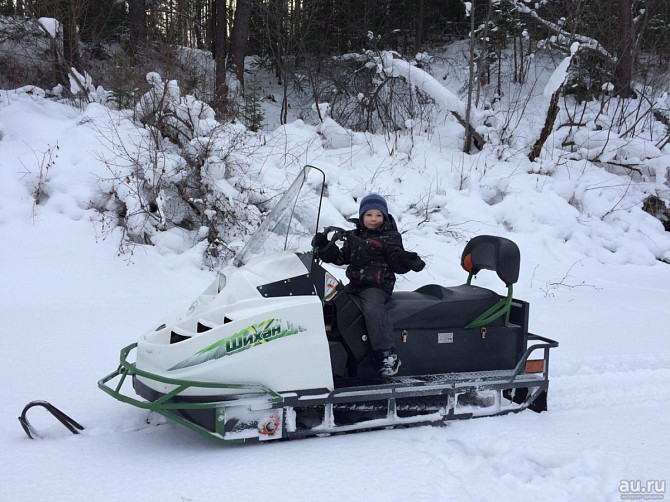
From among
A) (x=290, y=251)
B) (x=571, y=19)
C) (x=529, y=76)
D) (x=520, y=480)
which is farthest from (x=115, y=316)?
(x=529, y=76)

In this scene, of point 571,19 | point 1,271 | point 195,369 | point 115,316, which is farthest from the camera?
point 571,19

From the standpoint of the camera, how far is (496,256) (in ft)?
12.5

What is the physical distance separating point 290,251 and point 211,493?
4.70 ft

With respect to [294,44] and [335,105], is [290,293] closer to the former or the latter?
[335,105]

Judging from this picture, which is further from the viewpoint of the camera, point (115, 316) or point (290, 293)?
point (115, 316)

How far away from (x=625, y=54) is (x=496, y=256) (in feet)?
33.3

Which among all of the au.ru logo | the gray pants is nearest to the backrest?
the gray pants

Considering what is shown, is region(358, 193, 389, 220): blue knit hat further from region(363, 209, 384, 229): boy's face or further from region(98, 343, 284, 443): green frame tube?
region(98, 343, 284, 443): green frame tube

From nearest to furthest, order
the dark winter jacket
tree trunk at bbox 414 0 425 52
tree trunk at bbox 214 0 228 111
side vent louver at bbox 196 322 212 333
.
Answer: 1. side vent louver at bbox 196 322 212 333
2. the dark winter jacket
3. tree trunk at bbox 214 0 228 111
4. tree trunk at bbox 414 0 425 52

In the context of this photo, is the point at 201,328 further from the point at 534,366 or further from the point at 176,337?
the point at 534,366

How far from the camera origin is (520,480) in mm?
2824

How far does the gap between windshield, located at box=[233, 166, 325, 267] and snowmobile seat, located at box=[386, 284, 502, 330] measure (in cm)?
69

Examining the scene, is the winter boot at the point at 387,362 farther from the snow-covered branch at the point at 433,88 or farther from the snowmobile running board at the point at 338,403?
the snow-covered branch at the point at 433,88

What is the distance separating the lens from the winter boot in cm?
356
